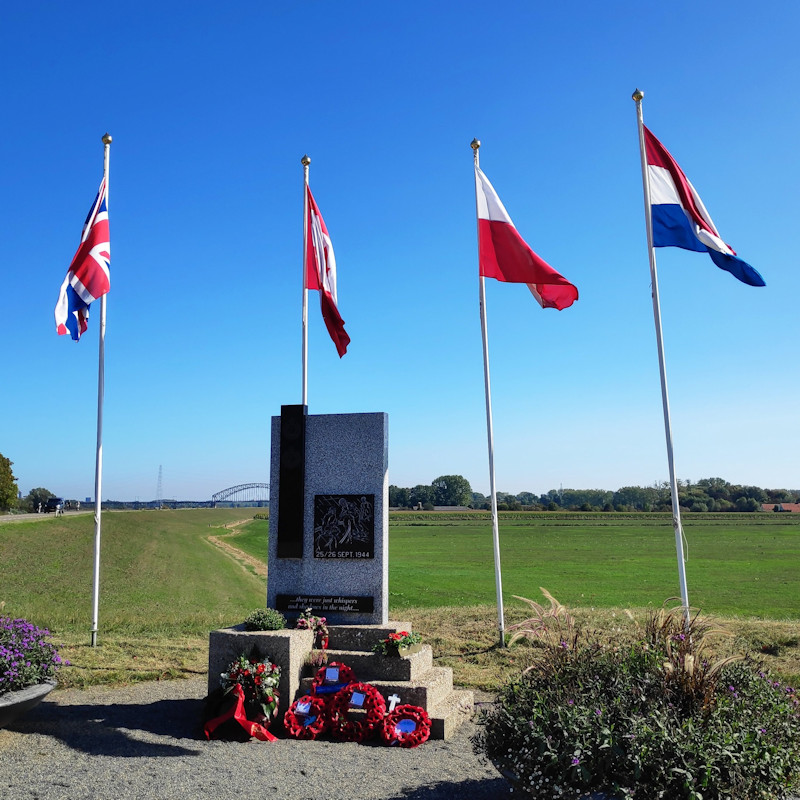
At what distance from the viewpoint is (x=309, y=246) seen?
512 inches

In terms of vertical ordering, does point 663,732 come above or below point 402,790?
above

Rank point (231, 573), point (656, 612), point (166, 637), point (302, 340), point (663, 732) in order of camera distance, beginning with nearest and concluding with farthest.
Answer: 1. point (663, 732)
2. point (656, 612)
3. point (302, 340)
4. point (166, 637)
5. point (231, 573)

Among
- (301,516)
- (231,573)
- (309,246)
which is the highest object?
(309,246)

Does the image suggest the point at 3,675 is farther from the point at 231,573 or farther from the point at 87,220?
the point at 231,573

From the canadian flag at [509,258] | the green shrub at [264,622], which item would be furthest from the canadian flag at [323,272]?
the green shrub at [264,622]

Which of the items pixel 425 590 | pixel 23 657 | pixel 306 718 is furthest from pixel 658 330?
pixel 425 590

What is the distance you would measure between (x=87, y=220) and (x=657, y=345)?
9.99 m

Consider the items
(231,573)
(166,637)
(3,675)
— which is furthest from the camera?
(231,573)

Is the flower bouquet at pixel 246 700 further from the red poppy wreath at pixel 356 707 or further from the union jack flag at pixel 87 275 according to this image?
the union jack flag at pixel 87 275

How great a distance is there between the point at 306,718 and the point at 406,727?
4.11 ft

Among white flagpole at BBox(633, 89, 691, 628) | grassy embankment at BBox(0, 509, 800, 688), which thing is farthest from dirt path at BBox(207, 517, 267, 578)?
white flagpole at BBox(633, 89, 691, 628)

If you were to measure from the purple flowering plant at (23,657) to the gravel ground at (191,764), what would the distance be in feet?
2.01

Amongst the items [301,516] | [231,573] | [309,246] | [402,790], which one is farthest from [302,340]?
[231,573]

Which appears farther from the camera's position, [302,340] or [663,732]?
[302,340]
